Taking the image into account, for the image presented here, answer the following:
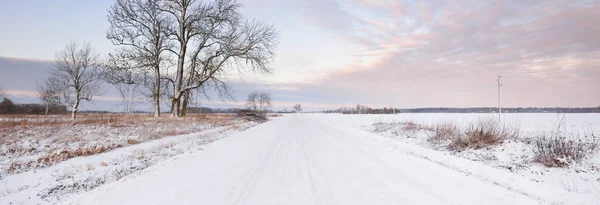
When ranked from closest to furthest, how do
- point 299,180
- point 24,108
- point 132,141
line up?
point 299,180
point 132,141
point 24,108

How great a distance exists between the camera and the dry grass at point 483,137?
9914mm

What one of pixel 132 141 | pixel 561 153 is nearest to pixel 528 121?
pixel 561 153

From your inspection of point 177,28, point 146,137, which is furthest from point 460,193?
point 177,28

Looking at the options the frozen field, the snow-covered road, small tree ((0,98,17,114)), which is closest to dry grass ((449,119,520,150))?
the frozen field

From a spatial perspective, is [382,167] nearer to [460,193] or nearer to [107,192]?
[460,193]

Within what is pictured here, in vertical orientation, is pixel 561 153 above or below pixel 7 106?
below

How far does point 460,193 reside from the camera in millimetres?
4668

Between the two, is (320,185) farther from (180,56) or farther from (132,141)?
(180,56)

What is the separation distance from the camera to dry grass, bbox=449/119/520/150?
9.91m

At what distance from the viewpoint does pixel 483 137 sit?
396 inches

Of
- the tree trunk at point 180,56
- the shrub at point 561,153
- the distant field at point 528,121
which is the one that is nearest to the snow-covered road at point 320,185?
the shrub at point 561,153

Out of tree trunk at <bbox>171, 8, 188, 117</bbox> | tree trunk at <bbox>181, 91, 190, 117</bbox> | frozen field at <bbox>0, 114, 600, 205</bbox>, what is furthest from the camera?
tree trunk at <bbox>181, 91, 190, 117</bbox>

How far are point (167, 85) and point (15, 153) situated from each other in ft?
72.7

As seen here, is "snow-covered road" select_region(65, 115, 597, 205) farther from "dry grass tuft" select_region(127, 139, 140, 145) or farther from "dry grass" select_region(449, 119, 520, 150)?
"dry grass tuft" select_region(127, 139, 140, 145)
